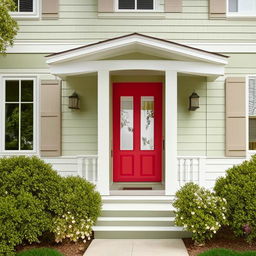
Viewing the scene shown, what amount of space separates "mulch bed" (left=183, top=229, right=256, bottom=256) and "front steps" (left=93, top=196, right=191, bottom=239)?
0.46 meters

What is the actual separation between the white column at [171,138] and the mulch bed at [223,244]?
1089mm

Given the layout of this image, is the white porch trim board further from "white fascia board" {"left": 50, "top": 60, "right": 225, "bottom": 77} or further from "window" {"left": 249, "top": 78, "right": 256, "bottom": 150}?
"window" {"left": 249, "top": 78, "right": 256, "bottom": 150}

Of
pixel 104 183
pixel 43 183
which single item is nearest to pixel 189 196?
pixel 104 183

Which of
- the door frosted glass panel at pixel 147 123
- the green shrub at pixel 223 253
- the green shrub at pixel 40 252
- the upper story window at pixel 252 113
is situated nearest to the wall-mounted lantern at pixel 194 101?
the door frosted glass panel at pixel 147 123

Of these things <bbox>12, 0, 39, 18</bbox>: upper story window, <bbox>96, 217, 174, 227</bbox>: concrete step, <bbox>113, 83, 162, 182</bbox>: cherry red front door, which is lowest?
<bbox>96, 217, 174, 227</bbox>: concrete step

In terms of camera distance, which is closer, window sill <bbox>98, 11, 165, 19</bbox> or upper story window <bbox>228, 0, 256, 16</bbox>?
window sill <bbox>98, 11, 165, 19</bbox>

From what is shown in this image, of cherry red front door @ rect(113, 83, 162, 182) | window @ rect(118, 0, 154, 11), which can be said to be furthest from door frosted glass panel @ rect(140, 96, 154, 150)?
window @ rect(118, 0, 154, 11)

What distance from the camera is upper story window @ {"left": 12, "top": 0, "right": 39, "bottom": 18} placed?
27.8 ft

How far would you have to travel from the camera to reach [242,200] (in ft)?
19.2

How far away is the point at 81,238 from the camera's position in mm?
6367

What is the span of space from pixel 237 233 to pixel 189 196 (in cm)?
94

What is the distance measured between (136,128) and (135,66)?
6.16 feet

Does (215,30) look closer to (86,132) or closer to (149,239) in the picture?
(86,132)

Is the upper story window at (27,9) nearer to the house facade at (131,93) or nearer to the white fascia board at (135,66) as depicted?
the house facade at (131,93)
